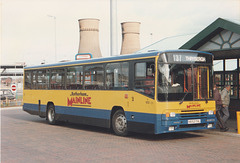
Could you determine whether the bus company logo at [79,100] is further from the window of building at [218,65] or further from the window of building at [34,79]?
the window of building at [218,65]

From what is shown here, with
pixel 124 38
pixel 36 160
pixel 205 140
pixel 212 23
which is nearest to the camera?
pixel 36 160

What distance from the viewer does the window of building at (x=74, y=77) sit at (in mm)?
16562

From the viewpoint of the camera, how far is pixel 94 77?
15641mm

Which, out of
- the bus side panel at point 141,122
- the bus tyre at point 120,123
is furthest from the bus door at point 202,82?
the bus tyre at point 120,123

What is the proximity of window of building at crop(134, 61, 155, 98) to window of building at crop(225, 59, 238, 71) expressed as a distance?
7327mm

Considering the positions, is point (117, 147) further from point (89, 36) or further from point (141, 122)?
point (89, 36)

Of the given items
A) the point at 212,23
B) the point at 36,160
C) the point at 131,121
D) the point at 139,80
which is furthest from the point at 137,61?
the point at 36,160

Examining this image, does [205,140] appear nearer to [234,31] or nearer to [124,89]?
[124,89]

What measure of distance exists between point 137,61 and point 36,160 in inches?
211

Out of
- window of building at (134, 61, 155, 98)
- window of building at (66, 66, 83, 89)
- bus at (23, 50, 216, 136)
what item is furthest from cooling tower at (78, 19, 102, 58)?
window of building at (134, 61, 155, 98)

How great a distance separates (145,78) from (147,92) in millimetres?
478

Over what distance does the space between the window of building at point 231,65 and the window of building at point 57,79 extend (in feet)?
25.4

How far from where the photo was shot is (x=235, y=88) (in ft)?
62.0

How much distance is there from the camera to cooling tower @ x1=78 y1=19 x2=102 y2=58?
190ft
